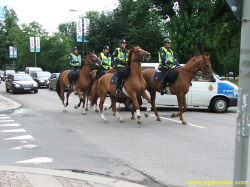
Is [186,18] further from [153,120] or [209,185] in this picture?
[209,185]

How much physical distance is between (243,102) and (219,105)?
446 inches

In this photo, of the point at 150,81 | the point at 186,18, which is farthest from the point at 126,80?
the point at 186,18

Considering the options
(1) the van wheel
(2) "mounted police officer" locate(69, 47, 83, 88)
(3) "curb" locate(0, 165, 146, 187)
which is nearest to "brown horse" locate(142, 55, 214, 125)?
(1) the van wheel

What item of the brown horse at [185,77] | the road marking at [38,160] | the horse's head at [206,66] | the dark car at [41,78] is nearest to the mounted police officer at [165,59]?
the brown horse at [185,77]

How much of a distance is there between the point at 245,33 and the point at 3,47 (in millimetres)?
109769

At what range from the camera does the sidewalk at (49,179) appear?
499 centimetres

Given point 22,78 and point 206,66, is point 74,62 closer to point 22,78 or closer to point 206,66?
point 206,66

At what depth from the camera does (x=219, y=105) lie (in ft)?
47.7

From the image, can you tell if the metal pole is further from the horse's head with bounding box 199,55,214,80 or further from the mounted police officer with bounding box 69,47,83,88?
the mounted police officer with bounding box 69,47,83,88

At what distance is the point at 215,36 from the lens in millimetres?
44250

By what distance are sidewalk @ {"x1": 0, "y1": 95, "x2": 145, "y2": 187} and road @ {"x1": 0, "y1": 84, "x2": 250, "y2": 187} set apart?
1.18ft

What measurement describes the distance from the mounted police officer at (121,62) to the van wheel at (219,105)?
16.2 ft

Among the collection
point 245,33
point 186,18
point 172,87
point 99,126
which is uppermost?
point 186,18

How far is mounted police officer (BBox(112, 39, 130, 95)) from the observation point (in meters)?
10.8
